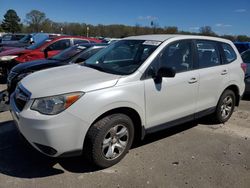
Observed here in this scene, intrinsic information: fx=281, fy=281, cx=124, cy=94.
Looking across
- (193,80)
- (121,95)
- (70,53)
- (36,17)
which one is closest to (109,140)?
(121,95)

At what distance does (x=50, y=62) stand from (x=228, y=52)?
430 centimetres

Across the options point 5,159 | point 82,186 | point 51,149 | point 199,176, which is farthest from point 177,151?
point 5,159

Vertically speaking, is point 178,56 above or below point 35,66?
above

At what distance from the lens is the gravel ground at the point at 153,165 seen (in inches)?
135

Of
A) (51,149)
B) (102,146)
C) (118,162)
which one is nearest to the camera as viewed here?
(51,149)

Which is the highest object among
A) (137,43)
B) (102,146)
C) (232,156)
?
(137,43)

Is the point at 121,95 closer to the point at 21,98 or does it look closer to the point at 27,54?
the point at 21,98

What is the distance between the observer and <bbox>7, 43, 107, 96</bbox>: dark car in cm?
656

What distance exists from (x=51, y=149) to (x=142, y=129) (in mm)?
1320

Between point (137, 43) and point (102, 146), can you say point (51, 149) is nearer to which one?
point (102, 146)

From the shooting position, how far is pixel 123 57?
444 centimetres

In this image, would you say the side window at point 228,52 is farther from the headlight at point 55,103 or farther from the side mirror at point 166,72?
the headlight at point 55,103

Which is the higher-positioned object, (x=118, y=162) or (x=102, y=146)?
(x=102, y=146)

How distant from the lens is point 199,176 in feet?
11.8
